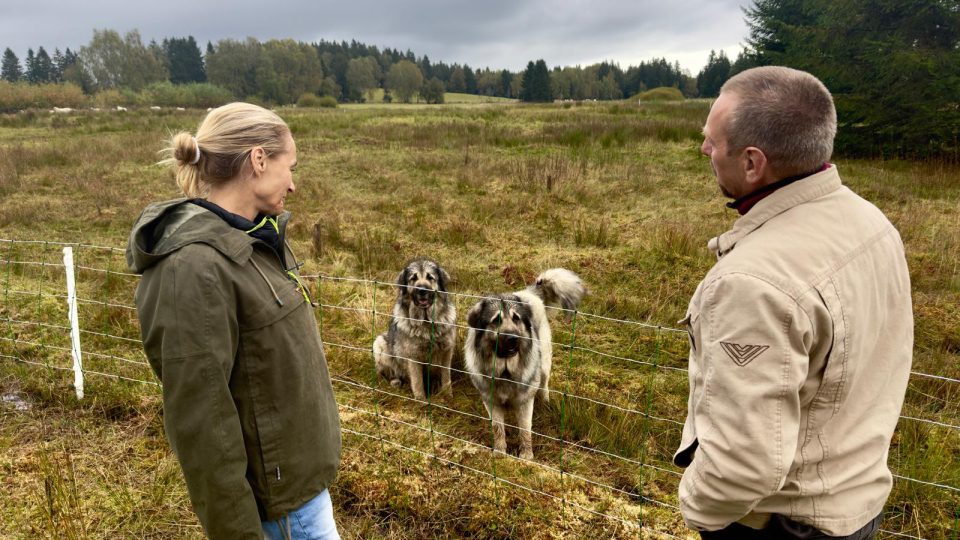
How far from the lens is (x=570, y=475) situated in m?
3.38

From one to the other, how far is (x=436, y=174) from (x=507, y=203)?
3.49 meters

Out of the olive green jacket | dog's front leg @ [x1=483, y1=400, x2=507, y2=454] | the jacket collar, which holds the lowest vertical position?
dog's front leg @ [x1=483, y1=400, x2=507, y2=454]

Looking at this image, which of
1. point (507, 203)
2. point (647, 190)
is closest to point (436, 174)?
point (507, 203)

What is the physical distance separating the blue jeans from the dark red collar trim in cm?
168

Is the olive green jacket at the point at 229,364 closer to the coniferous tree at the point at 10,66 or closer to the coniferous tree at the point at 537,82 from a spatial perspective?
the coniferous tree at the point at 537,82

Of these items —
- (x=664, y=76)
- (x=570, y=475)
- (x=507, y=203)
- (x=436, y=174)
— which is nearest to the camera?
(x=570, y=475)

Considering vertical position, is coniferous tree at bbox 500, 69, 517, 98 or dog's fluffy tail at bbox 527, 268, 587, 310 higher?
coniferous tree at bbox 500, 69, 517, 98

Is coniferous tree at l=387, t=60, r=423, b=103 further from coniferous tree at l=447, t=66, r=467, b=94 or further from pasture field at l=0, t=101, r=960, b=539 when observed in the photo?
pasture field at l=0, t=101, r=960, b=539

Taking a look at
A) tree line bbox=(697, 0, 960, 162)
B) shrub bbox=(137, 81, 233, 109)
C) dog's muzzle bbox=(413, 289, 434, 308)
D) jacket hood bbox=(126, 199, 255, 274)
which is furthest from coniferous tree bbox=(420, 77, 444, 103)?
jacket hood bbox=(126, 199, 255, 274)

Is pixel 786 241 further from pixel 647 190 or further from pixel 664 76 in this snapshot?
pixel 664 76

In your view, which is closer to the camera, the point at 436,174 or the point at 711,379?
the point at 711,379

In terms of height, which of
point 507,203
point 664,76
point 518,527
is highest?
point 664,76

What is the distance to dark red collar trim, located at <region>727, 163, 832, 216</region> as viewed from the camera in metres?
1.37

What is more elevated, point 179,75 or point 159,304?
point 179,75
